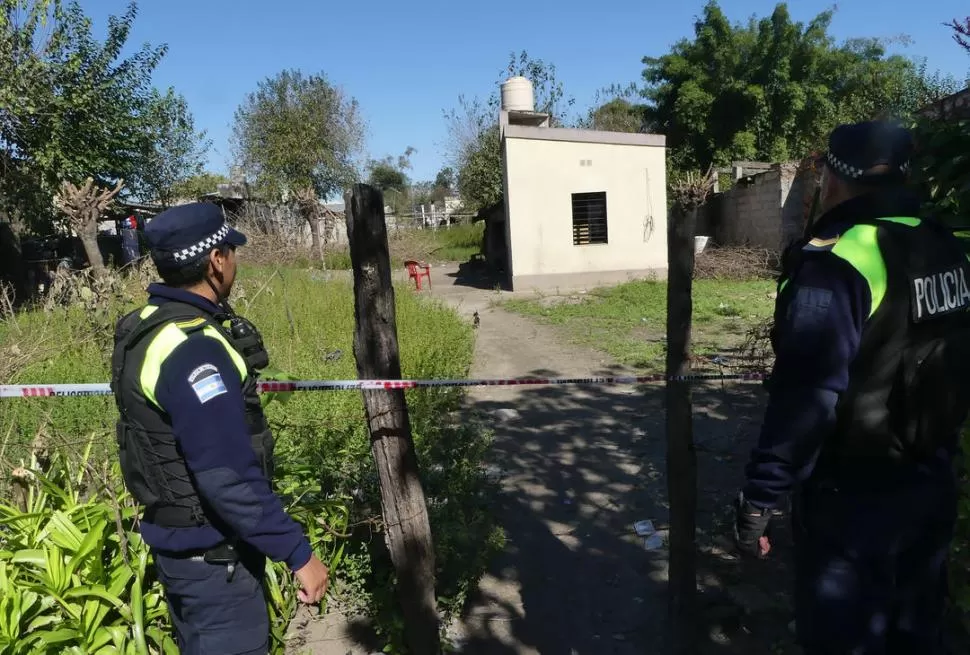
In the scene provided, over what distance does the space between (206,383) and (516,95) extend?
18744 mm

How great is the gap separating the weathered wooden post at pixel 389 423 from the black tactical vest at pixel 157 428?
21.1 inches

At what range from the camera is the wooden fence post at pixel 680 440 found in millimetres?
2641

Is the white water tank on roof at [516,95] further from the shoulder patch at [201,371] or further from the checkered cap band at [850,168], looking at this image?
the shoulder patch at [201,371]

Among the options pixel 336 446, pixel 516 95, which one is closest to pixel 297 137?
pixel 516 95

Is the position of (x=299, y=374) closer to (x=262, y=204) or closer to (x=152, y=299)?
(x=152, y=299)

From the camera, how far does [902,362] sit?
172 centimetres

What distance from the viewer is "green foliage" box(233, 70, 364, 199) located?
29.8m

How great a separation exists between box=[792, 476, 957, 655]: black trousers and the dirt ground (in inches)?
38.5

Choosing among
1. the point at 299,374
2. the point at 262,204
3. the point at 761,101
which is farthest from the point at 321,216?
the point at 299,374

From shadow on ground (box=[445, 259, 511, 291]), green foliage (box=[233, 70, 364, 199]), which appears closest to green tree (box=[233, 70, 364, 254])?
green foliage (box=[233, 70, 364, 199])

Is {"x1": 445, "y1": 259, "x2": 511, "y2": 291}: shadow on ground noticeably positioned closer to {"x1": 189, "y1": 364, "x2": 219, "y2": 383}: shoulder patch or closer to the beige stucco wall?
the beige stucco wall

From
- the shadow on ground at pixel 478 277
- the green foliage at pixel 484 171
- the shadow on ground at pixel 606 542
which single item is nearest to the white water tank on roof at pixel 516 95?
the shadow on ground at pixel 478 277

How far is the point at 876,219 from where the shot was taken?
1.79 metres

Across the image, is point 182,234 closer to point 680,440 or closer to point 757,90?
point 680,440
